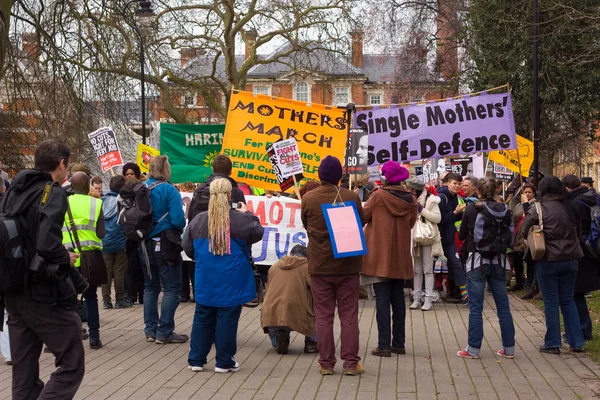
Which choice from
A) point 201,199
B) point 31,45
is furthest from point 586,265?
point 31,45

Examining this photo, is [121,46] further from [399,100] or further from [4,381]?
[399,100]

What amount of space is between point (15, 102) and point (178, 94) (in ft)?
68.7

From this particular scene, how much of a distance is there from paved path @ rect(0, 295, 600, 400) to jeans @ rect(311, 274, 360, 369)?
21 centimetres

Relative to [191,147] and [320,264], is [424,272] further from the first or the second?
[191,147]

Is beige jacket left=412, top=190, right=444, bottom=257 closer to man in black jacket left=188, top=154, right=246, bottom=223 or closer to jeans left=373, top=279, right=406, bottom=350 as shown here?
jeans left=373, top=279, right=406, bottom=350

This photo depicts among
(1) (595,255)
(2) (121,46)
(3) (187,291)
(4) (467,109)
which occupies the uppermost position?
(2) (121,46)

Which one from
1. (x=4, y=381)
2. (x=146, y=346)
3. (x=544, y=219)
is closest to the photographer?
(x=4, y=381)

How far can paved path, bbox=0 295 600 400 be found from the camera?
768 cm

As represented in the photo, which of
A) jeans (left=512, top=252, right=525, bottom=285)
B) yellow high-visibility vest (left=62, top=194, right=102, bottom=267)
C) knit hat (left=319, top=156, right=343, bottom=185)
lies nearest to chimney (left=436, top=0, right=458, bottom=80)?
jeans (left=512, top=252, right=525, bottom=285)

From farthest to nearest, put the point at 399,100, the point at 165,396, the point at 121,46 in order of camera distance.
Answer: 1. the point at 399,100
2. the point at 121,46
3. the point at 165,396

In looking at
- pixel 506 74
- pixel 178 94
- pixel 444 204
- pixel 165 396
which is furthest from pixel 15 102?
pixel 178 94

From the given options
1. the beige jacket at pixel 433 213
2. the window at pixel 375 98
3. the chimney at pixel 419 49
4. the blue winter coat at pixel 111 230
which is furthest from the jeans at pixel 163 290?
the window at pixel 375 98

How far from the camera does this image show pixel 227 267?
331 inches

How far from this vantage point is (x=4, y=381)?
8336 mm
